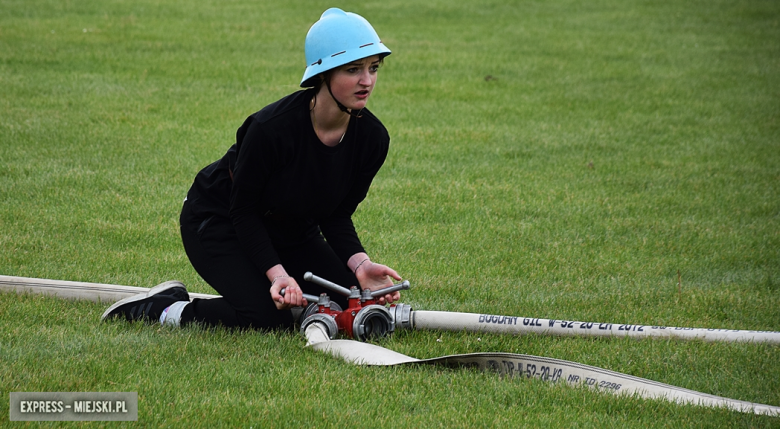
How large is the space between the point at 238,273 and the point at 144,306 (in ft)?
1.89

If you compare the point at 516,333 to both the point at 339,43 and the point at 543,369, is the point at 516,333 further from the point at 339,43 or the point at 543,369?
the point at 339,43

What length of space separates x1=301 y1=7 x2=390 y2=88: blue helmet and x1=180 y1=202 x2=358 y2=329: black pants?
109 centimetres

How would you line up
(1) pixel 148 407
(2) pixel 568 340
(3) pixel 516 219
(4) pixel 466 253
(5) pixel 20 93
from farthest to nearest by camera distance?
(5) pixel 20 93 → (3) pixel 516 219 → (4) pixel 466 253 → (2) pixel 568 340 → (1) pixel 148 407

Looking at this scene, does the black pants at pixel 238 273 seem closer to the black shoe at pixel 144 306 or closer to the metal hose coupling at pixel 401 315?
the black shoe at pixel 144 306

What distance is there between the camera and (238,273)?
447 centimetres

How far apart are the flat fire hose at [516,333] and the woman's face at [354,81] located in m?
1.17

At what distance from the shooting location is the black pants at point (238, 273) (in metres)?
4.40

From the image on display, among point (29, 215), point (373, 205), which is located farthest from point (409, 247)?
point (29, 215)

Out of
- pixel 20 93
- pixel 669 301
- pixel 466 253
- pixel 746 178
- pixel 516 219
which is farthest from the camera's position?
pixel 20 93

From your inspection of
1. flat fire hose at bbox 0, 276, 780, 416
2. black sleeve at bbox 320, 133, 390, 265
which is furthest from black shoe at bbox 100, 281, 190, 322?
black sleeve at bbox 320, 133, 390, 265

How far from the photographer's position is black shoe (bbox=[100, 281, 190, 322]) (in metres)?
4.52

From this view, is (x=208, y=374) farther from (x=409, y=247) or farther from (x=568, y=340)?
(x=409, y=247)

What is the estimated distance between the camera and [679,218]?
7.20 m

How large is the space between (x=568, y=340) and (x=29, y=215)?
Answer: 439 cm
